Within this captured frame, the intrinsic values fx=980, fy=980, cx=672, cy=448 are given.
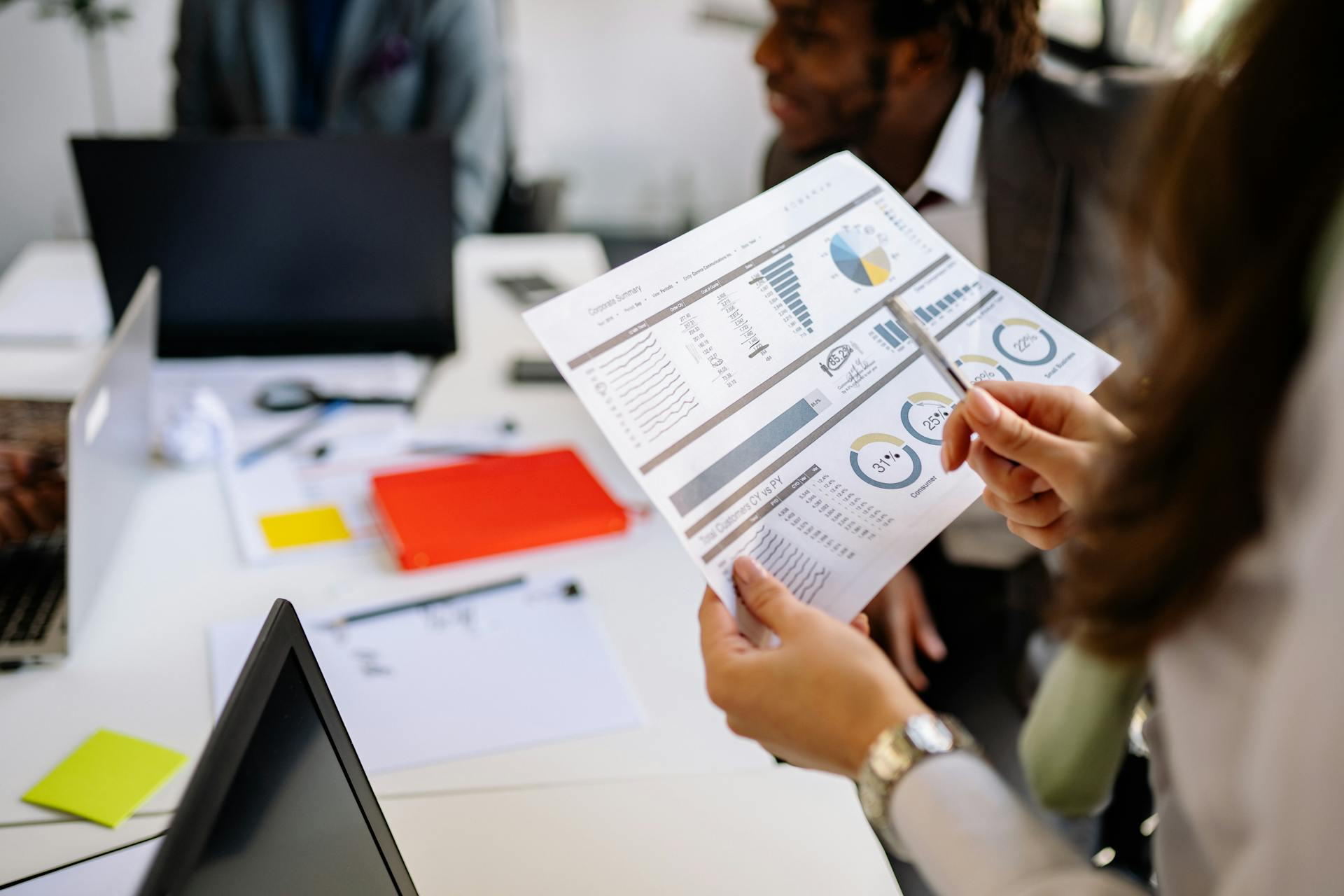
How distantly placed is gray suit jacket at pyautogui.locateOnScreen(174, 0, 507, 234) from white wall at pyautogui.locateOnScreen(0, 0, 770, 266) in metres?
1.01

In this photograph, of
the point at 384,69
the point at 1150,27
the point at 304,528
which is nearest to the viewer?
the point at 304,528

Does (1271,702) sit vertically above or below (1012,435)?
above

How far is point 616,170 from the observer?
4.28 metres

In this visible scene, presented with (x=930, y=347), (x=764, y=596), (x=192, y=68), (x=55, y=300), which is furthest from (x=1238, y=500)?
(x=192, y=68)

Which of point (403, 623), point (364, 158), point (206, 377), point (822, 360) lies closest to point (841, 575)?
point (822, 360)

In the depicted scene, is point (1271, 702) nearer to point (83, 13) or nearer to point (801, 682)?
point (801, 682)

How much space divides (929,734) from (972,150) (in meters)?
1.47

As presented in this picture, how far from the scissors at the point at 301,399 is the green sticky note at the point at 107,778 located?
0.69m

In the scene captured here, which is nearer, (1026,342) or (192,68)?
(1026,342)

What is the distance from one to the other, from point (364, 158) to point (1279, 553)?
54.8 inches

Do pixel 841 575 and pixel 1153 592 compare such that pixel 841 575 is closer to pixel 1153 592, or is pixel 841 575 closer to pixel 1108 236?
pixel 1153 592

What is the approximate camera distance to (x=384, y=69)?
248 centimetres

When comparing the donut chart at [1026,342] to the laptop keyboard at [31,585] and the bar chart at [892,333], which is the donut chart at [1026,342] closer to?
the bar chart at [892,333]

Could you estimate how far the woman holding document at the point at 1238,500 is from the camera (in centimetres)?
38
